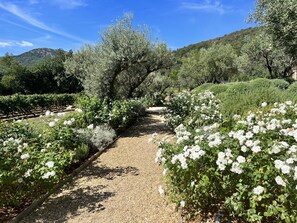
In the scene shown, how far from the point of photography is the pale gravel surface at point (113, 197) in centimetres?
390

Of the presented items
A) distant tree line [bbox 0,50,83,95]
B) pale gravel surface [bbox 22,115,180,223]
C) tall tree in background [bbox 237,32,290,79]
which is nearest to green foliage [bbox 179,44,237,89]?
tall tree in background [bbox 237,32,290,79]

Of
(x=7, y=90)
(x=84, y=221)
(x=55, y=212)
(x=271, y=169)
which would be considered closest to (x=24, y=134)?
(x=55, y=212)

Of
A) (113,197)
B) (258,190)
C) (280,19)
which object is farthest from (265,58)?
(258,190)

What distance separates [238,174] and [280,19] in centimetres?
Answer: 1041

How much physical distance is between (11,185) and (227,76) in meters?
31.0

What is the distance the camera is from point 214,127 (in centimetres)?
380

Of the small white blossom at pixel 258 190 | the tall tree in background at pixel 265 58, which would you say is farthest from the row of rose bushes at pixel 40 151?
the tall tree in background at pixel 265 58

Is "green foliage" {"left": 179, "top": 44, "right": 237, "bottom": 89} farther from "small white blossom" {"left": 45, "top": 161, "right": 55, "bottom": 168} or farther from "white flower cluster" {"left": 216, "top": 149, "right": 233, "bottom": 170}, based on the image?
"white flower cluster" {"left": 216, "top": 149, "right": 233, "bottom": 170}

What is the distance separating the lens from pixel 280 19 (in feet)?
35.9

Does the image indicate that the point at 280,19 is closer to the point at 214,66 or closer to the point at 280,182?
the point at 280,182

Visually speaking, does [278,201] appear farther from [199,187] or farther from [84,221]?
[84,221]

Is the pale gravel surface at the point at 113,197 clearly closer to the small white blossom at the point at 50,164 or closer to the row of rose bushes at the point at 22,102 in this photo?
the small white blossom at the point at 50,164

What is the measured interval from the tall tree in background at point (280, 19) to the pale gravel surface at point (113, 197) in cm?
811

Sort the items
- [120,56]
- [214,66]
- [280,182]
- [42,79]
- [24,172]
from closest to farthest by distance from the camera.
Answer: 1. [280,182]
2. [24,172]
3. [120,56]
4. [214,66]
5. [42,79]
